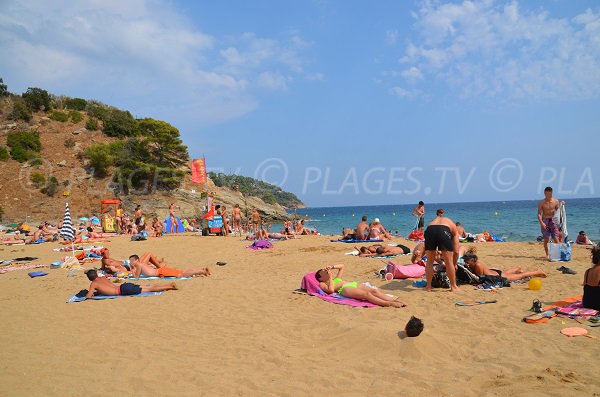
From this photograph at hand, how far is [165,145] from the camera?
3725cm

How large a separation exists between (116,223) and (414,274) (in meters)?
19.5

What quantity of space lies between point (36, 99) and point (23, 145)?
25.3 feet

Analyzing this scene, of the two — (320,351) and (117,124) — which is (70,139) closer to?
(117,124)

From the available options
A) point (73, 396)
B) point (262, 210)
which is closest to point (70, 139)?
point (262, 210)

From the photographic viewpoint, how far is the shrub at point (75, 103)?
43.2 m

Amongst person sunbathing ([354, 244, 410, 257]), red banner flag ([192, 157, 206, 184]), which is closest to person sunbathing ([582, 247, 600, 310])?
person sunbathing ([354, 244, 410, 257])

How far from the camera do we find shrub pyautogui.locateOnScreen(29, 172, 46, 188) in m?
31.0

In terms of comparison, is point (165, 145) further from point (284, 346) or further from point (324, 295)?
point (284, 346)

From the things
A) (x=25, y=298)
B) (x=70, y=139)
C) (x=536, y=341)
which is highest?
(x=70, y=139)

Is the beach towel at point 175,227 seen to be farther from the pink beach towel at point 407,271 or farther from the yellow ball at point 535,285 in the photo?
the yellow ball at point 535,285

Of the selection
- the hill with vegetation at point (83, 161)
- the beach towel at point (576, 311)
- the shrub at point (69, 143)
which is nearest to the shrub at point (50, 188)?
the hill with vegetation at point (83, 161)

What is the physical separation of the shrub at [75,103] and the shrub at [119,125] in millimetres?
3855

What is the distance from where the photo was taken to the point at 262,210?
42250mm

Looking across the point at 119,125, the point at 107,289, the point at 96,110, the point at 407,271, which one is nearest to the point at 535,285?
the point at 407,271
